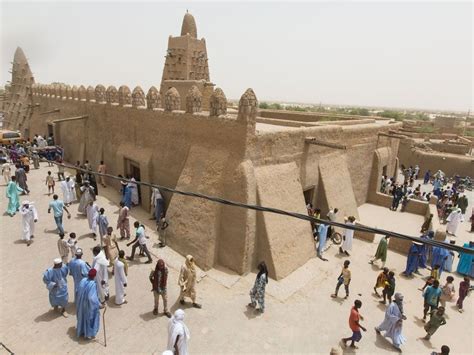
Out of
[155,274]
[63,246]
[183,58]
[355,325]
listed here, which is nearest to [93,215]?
[63,246]

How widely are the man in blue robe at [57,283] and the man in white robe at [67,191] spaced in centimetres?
642

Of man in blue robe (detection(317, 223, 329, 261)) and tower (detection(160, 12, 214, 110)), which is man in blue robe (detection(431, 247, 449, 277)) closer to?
man in blue robe (detection(317, 223, 329, 261))

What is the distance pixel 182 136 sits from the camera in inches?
436

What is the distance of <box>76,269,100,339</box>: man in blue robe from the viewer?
5949mm

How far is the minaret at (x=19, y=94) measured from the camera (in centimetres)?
2686

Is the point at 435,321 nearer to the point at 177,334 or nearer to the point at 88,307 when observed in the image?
the point at 177,334

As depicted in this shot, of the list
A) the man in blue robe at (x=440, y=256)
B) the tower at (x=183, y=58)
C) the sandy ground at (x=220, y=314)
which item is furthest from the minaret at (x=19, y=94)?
the man in blue robe at (x=440, y=256)

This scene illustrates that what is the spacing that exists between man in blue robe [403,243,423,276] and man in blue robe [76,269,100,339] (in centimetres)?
894

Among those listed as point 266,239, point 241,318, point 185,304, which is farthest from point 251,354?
point 266,239

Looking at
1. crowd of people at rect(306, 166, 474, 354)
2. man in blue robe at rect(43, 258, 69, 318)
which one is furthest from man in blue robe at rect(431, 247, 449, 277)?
man in blue robe at rect(43, 258, 69, 318)

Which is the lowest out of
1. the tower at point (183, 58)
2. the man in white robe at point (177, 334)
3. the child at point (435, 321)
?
the child at point (435, 321)

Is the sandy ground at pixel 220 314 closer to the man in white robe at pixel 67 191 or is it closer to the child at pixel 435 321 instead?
the child at pixel 435 321

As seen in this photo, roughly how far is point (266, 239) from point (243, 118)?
11.6 ft

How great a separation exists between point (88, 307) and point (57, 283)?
3.51 feet
